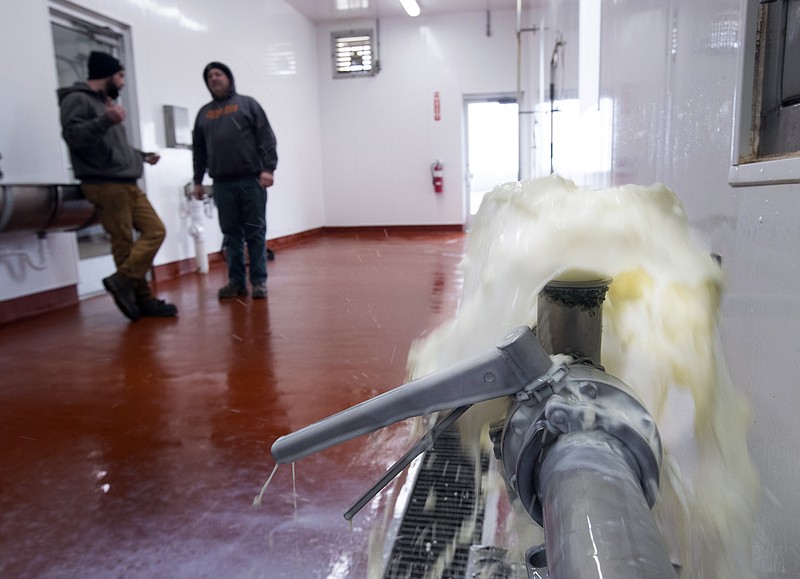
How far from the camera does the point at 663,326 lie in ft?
2.07

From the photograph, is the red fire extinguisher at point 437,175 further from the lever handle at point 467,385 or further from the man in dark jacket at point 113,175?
the lever handle at point 467,385

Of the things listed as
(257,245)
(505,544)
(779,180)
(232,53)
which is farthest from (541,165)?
(779,180)

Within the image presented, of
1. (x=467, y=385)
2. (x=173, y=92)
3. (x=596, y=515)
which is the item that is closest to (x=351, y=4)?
(x=173, y=92)

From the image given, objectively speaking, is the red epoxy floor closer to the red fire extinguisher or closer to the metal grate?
the metal grate

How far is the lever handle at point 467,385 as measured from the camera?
0.51 metres

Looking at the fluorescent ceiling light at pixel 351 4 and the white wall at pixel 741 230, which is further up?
the fluorescent ceiling light at pixel 351 4

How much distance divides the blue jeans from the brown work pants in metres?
0.61

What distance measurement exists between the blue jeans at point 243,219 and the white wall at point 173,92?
1043mm

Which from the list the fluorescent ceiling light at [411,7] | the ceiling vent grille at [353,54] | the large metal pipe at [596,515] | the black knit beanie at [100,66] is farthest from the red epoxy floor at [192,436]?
the ceiling vent grille at [353,54]

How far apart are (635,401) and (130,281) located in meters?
3.59

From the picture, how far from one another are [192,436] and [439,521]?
88 centimetres

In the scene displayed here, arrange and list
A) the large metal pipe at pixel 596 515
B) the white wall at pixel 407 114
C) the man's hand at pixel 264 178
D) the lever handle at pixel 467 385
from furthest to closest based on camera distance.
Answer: the white wall at pixel 407 114 → the man's hand at pixel 264 178 → the lever handle at pixel 467 385 → the large metal pipe at pixel 596 515

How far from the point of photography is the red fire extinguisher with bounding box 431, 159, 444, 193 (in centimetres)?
927

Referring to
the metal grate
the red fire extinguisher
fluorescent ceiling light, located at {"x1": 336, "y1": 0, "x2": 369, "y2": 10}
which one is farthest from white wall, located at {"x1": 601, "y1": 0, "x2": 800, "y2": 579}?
the red fire extinguisher
